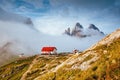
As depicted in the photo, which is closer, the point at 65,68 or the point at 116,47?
the point at 116,47

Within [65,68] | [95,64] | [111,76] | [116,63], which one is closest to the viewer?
[111,76]

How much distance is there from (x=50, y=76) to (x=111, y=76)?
1456 inches

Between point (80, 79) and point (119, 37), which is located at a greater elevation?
point (119, 37)

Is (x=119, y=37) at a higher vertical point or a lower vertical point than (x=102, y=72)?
higher

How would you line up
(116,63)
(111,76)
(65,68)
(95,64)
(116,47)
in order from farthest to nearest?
(65,68) → (116,47) → (95,64) → (116,63) → (111,76)

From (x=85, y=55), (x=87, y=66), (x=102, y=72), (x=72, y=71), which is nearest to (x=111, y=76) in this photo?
(x=102, y=72)

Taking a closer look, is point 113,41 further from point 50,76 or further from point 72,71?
point 50,76

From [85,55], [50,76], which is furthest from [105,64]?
[50,76]

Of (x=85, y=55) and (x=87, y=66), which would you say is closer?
(x=87, y=66)

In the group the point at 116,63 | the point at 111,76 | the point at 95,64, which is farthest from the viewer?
the point at 95,64

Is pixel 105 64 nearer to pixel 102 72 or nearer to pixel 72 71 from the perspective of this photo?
pixel 102 72

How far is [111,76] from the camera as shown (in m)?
72.8

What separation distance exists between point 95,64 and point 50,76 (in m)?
25.8

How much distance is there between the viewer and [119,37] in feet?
343
